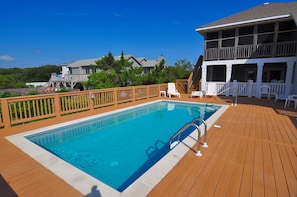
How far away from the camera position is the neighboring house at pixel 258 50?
375 inches

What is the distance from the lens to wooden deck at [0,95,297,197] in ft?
7.27

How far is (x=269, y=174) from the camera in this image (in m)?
2.55

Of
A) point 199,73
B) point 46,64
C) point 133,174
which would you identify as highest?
point 46,64

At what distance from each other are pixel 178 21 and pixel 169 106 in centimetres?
1654

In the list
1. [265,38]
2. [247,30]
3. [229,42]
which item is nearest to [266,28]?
[265,38]

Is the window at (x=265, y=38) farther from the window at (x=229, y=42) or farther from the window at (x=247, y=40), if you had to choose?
the window at (x=229, y=42)

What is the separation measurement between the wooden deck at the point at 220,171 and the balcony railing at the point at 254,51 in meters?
7.95

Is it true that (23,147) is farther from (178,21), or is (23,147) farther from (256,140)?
(178,21)

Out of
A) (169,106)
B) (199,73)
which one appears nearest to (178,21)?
(199,73)

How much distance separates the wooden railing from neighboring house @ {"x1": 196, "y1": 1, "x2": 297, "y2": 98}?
5707mm

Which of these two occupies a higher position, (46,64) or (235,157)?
(46,64)

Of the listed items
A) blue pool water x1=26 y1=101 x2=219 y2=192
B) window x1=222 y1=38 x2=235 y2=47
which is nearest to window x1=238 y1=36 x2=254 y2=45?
window x1=222 y1=38 x2=235 y2=47

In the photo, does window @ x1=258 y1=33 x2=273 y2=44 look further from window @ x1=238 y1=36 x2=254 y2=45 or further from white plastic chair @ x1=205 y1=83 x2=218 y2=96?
white plastic chair @ x1=205 y1=83 x2=218 y2=96

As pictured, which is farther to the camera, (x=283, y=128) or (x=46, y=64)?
(x=46, y=64)
